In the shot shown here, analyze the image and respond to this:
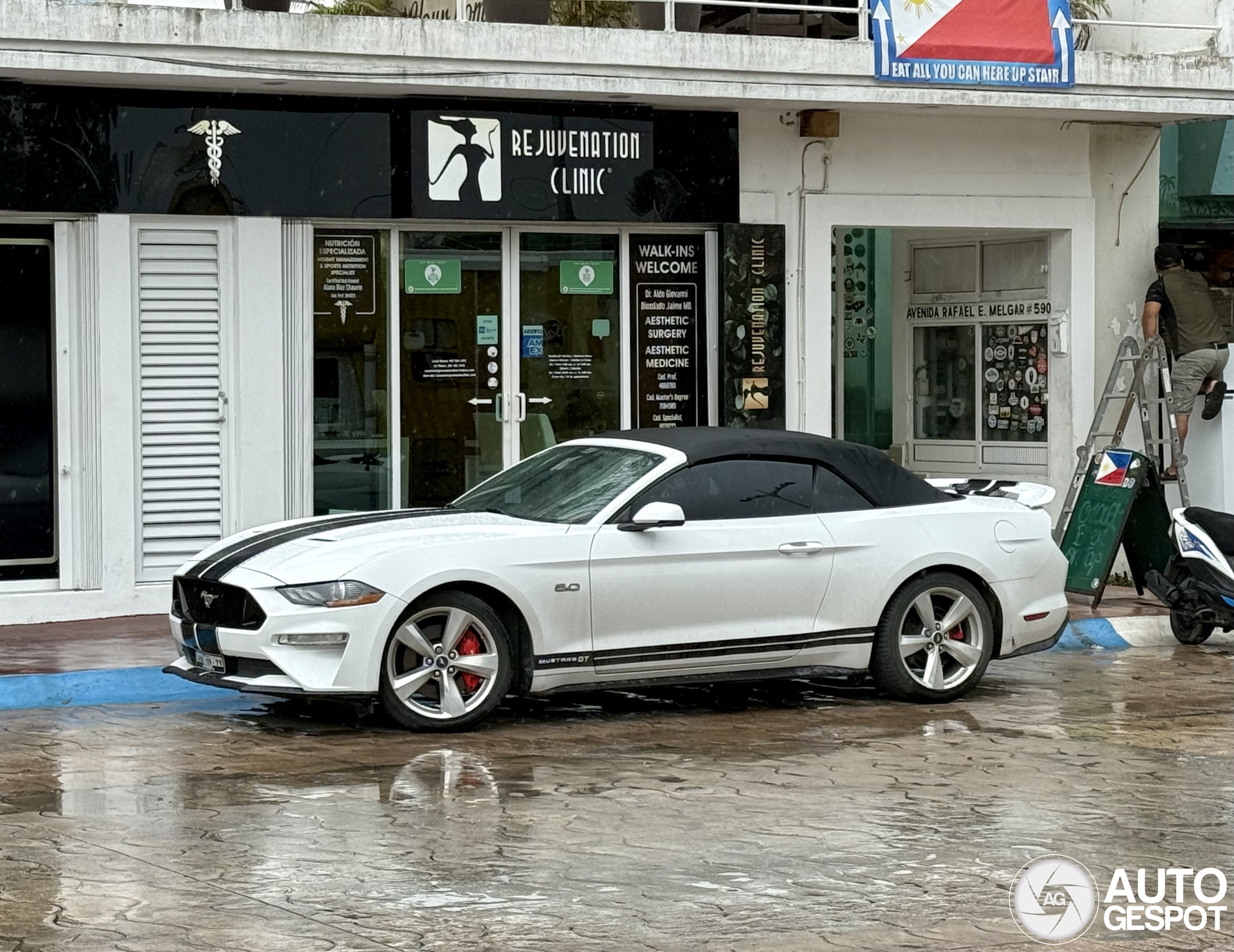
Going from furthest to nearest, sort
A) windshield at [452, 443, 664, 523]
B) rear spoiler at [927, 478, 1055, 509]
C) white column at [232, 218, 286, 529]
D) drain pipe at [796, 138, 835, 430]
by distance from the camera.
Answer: drain pipe at [796, 138, 835, 430]
white column at [232, 218, 286, 529]
rear spoiler at [927, 478, 1055, 509]
windshield at [452, 443, 664, 523]

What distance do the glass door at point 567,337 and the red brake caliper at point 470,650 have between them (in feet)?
18.4

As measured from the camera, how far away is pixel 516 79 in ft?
44.5

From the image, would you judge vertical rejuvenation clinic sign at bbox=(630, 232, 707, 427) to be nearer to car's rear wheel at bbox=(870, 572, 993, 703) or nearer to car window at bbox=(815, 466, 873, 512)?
car window at bbox=(815, 466, 873, 512)

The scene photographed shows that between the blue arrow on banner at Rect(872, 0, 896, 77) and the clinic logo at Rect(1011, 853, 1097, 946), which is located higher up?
the blue arrow on banner at Rect(872, 0, 896, 77)

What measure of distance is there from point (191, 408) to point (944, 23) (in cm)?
664

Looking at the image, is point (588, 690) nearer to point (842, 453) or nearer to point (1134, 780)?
point (842, 453)

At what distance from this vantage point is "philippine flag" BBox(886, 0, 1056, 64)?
14.4 m

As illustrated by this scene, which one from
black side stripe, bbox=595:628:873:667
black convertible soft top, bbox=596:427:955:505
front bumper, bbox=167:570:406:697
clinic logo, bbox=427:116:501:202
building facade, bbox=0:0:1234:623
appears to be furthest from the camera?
clinic logo, bbox=427:116:501:202

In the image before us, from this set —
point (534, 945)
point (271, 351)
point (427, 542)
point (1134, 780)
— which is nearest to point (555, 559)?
point (427, 542)

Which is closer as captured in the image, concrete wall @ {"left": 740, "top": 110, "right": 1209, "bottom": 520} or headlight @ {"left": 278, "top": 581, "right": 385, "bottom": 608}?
headlight @ {"left": 278, "top": 581, "right": 385, "bottom": 608}

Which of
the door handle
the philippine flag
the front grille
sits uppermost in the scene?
the philippine flag

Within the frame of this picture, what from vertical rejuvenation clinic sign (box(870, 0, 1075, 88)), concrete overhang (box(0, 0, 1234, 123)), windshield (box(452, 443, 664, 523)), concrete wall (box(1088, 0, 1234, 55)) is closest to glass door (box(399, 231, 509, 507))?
concrete overhang (box(0, 0, 1234, 123))

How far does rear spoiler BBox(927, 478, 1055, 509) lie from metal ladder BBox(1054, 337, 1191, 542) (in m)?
3.42

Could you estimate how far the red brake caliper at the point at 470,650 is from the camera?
355 inches
